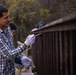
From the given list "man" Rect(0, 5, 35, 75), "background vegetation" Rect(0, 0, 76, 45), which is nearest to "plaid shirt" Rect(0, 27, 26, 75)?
"man" Rect(0, 5, 35, 75)

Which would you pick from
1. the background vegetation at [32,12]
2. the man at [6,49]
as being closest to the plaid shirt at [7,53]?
the man at [6,49]

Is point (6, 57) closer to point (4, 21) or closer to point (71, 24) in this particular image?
point (4, 21)

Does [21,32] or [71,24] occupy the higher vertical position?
[21,32]

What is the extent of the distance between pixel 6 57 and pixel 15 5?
21864 millimetres

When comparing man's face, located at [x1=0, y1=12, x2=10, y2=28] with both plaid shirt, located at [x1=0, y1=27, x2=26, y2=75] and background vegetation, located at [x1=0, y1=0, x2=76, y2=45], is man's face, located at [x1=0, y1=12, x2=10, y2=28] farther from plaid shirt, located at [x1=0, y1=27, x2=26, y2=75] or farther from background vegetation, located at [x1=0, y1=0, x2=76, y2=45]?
background vegetation, located at [x1=0, y1=0, x2=76, y2=45]

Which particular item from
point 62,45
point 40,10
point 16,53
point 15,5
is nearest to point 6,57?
point 16,53

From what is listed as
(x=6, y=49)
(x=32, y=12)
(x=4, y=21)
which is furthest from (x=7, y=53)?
(x=32, y=12)

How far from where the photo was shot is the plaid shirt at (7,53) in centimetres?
385

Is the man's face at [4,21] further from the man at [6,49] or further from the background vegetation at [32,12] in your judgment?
the background vegetation at [32,12]

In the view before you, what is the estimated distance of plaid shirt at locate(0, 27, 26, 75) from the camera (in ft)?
12.6

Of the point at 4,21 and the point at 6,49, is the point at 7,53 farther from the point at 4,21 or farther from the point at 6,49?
the point at 4,21

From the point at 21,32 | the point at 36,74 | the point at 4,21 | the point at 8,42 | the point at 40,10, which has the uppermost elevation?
the point at 40,10

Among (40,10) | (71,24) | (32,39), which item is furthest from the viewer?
(40,10)

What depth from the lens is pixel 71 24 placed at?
263 centimetres
